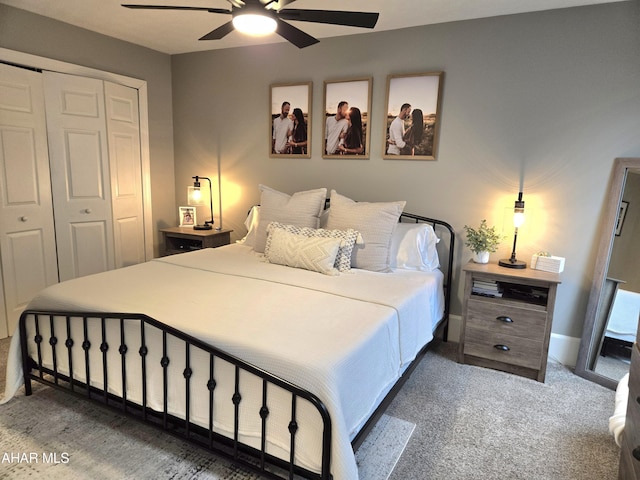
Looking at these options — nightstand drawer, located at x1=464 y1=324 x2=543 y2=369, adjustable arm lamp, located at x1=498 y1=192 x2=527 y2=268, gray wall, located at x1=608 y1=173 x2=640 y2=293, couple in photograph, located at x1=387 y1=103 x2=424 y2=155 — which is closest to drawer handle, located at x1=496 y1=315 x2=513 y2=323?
nightstand drawer, located at x1=464 y1=324 x2=543 y2=369

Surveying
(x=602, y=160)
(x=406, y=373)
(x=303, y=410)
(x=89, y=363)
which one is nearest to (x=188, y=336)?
(x=303, y=410)

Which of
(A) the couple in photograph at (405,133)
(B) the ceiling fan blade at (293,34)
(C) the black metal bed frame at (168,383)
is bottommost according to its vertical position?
(C) the black metal bed frame at (168,383)

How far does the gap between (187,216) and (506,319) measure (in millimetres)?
3144

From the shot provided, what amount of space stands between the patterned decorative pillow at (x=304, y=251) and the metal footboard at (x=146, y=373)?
1.19 meters

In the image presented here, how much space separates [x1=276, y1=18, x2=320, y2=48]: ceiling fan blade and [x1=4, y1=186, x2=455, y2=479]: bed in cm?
122

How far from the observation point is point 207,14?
123 inches

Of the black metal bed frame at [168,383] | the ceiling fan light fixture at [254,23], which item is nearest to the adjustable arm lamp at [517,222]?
the black metal bed frame at [168,383]

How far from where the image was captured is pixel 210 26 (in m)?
3.39

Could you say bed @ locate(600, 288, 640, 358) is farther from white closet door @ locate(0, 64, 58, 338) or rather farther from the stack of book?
white closet door @ locate(0, 64, 58, 338)

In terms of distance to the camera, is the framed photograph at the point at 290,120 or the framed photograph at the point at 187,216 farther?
the framed photograph at the point at 187,216

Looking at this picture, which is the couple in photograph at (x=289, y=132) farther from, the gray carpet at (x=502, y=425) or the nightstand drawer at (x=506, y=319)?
the gray carpet at (x=502, y=425)

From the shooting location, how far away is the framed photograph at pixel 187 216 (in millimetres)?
4262

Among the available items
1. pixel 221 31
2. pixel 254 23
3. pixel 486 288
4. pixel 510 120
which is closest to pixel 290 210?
pixel 221 31

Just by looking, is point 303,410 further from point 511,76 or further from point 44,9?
point 44,9
